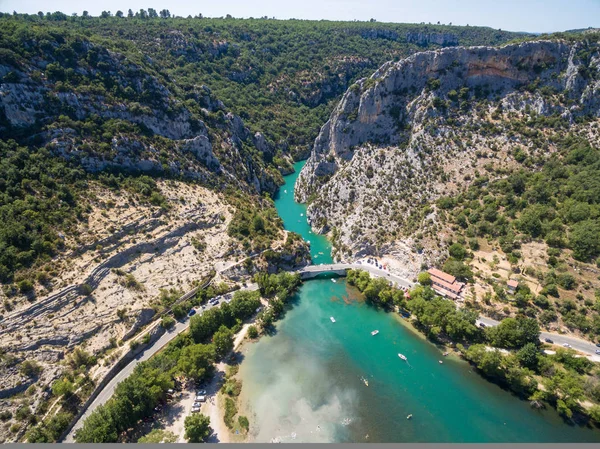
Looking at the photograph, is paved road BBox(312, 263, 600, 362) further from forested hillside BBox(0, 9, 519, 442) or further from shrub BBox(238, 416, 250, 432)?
shrub BBox(238, 416, 250, 432)

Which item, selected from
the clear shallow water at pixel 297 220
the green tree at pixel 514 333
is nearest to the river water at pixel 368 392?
the green tree at pixel 514 333

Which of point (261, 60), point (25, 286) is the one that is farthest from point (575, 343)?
point (261, 60)

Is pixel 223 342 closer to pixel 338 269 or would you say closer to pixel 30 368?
pixel 30 368

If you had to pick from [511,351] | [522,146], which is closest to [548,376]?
[511,351]

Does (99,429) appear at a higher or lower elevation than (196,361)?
higher

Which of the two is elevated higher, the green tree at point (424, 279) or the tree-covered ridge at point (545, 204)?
the tree-covered ridge at point (545, 204)

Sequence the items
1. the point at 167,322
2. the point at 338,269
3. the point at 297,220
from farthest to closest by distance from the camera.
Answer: the point at 297,220, the point at 338,269, the point at 167,322

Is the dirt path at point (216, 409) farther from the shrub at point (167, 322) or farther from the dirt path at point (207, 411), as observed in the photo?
the shrub at point (167, 322)

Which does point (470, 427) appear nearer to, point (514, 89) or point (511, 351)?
point (511, 351)
